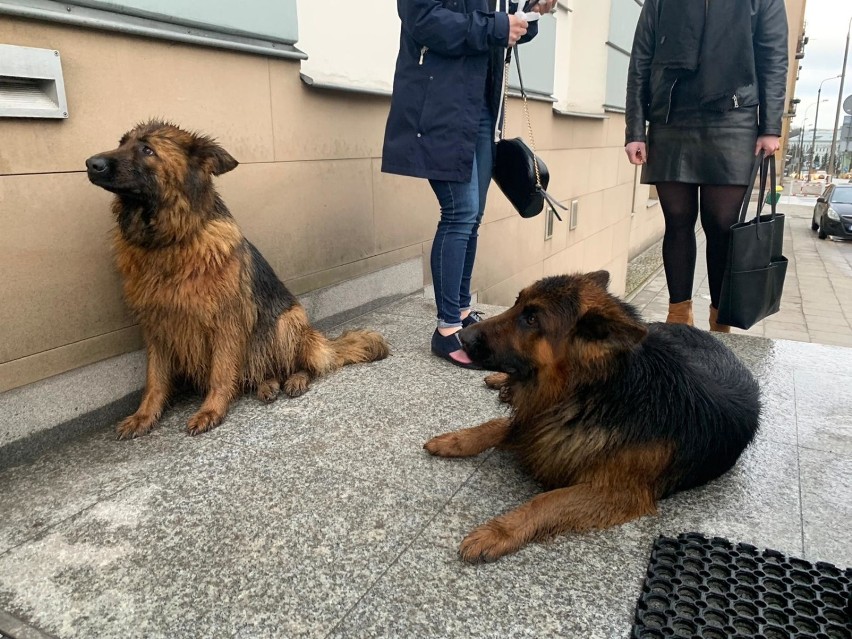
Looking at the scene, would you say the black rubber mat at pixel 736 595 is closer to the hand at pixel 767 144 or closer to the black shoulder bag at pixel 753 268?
the black shoulder bag at pixel 753 268

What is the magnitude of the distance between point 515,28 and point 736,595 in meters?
2.78

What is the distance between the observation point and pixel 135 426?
9.18 ft

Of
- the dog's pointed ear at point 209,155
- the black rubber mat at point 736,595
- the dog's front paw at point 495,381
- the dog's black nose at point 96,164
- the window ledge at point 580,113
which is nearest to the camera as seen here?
the black rubber mat at point 736,595

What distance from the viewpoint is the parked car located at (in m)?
21.1

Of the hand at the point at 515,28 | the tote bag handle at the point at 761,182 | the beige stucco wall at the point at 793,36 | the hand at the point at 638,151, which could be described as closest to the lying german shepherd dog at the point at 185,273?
the hand at the point at 515,28

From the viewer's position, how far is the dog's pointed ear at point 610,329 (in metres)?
1.94

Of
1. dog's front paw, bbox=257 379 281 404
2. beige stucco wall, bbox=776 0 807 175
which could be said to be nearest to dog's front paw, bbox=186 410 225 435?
dog's front paw, bbox=257 379 281 404

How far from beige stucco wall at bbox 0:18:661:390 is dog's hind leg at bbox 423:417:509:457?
171 cm

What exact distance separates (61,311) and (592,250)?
9.45m

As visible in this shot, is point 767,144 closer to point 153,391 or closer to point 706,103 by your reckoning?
point 706,103

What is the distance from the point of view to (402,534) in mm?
2086

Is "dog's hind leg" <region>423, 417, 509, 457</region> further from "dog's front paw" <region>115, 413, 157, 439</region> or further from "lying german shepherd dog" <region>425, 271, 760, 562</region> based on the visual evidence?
"dog's front paw" <region>115, 413, 157, 439</region>

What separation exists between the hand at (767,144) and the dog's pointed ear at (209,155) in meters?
3.21

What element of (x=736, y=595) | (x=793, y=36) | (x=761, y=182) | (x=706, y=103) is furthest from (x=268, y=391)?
(x=793, y=36)
